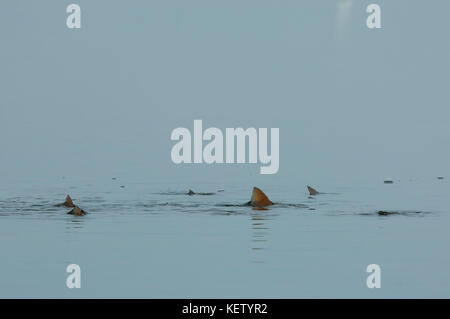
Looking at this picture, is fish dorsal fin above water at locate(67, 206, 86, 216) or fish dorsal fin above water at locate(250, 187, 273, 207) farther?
fish dorsal fin above water at locate(250, 187, 273, 207)

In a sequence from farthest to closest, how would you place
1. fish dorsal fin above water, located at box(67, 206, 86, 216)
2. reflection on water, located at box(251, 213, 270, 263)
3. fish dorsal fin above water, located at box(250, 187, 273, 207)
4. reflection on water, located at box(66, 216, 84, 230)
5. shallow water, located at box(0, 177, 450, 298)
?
1. fish dorsal fin above water, located at box(250, 187, 273, 207)
2. fish dorsal fin above water, located at box(67, 206, 86, 216)
3. reflection on water, located at box(66, 216, 84, 230)
4. reflection on water, located at box(251, 213, 270, 263)
5. shallow water, located at box(0, 177, 450, 298)

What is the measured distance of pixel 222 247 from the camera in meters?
26.6

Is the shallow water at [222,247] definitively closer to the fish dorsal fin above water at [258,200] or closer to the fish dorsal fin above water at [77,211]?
the fish dorsal fin above water at [77,211]

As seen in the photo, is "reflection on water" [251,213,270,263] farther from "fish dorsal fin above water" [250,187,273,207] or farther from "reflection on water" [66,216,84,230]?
"reflection on water" [66,216,84,230]

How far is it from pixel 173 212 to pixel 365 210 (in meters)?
9.06

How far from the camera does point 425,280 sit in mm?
20719

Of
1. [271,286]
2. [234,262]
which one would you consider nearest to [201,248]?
[234,262]

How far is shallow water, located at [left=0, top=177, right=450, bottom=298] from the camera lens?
19.8m

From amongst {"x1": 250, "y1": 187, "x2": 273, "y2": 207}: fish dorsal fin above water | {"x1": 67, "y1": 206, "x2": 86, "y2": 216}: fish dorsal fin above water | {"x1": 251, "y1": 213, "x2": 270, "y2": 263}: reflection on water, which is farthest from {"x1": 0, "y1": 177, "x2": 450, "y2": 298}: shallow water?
{"x1": 250, "y1": 187, "x2": 273, "y2": 207}: fish dorsal fin above water

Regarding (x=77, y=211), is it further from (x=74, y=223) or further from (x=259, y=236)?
(x=259, y=236)

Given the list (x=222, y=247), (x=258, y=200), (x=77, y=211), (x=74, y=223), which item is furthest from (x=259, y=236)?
(x=258, y=200)

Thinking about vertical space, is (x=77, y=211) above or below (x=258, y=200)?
above

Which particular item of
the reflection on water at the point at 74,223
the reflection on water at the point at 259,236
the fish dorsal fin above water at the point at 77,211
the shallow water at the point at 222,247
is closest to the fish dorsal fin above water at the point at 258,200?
the shallow water at the point at 222,247

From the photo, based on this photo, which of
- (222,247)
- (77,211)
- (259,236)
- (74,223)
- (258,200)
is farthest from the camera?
(258,200)
